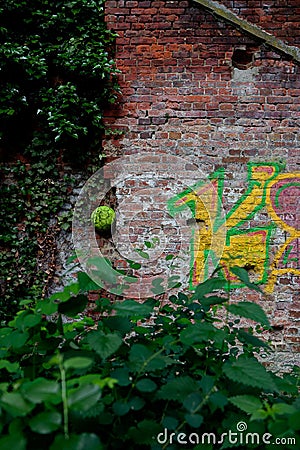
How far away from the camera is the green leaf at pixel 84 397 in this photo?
1170mm

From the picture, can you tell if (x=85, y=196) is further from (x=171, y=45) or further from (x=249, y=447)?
(x=249, y=447)

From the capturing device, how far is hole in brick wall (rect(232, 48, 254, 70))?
4.78 meters

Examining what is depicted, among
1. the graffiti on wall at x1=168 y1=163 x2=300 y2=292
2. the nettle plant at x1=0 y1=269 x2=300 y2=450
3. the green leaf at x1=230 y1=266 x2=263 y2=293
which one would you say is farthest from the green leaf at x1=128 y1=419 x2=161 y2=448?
the graffiti on wall at x1=168 y1=163 x2=300 y2=292

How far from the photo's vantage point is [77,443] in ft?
3.72

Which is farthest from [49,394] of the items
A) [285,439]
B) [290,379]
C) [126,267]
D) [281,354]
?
[281,354]

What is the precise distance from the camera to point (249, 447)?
Answer: 153cm

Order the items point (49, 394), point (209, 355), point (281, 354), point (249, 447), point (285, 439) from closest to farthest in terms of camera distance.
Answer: point (49, 394) < point (285, 439) < point (249, 447) < point (209, 355) < point (281, 354)

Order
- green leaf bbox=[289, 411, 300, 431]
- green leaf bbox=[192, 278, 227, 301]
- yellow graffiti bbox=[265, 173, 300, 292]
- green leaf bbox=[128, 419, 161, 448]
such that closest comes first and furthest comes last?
green leaf bbox=[289, 411, 300, 431] < green leaf bbox=[128, 419, 161, 448] < green leaf bbox=[192, 278, 227, 301] < yellow graffiti bbox=[265, 173, 300, 292]

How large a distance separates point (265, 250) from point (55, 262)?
6.70 feet

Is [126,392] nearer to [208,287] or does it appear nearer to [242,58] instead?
[208,287]

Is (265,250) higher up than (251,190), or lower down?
lower down

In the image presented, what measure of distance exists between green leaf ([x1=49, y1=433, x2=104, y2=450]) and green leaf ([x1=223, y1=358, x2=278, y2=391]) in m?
0.48

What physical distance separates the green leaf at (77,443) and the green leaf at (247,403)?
450 millimetres

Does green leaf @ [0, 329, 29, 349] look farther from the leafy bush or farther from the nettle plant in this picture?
the leafy bush
